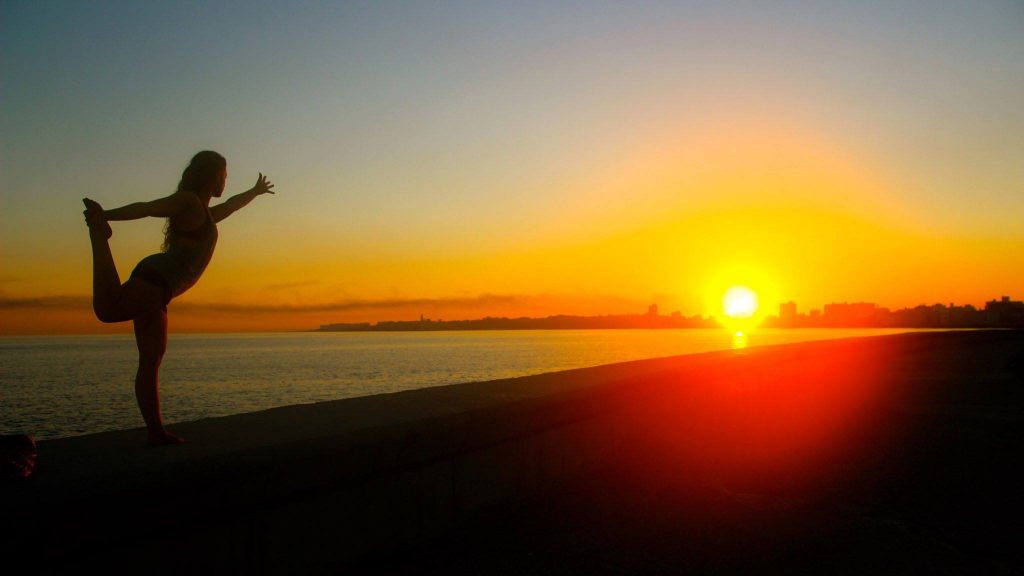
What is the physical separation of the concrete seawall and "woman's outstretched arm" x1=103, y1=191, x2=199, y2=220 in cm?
116

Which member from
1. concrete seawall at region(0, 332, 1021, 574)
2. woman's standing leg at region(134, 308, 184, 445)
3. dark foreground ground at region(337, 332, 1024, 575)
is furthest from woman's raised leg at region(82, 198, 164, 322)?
dark foreground ground at region(337, 332, 1024, 575)

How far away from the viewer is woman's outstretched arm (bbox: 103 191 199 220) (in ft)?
11.5

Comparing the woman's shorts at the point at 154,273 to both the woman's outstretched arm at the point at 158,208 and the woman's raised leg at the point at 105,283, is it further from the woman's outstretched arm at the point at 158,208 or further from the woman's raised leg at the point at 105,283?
the woman's outstretched arm at the point at 158,208

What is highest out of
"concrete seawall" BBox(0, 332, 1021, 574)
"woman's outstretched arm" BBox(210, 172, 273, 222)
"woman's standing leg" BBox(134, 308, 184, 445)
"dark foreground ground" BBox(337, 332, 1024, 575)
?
"woman's outstretched arm" BBox(210, 172, 273, 222)

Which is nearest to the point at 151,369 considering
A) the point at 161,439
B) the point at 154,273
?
the point at 161,439

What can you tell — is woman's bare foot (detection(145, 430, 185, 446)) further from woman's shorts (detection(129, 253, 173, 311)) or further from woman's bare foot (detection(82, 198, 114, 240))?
woman's bare foot (detection(82, 198, 114, 240))

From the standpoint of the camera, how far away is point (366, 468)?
3.61m

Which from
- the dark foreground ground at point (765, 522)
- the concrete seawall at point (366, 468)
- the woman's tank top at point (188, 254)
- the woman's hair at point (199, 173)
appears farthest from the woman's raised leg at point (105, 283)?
the dark foreground ground at point (765, 522)

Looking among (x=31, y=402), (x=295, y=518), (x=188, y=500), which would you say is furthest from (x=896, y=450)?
(x=31, y=402)

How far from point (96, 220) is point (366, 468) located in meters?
1.79

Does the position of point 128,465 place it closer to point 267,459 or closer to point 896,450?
point 267,459

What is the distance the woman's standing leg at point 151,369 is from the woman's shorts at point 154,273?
0.11m

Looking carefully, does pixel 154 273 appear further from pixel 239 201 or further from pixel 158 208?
pixel 239 201

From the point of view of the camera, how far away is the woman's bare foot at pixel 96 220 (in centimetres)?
342
